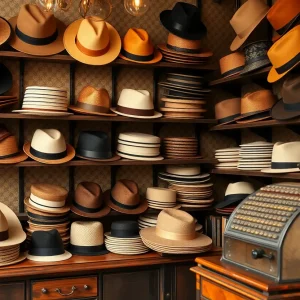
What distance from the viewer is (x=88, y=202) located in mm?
4289

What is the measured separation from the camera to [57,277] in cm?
389

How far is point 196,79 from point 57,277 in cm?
204

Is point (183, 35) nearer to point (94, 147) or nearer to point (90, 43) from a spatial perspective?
point (90, 43)

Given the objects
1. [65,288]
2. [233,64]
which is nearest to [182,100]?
[233,64]

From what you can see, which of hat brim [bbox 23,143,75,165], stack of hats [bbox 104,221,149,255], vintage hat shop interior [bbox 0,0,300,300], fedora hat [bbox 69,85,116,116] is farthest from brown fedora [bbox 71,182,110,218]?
fedora hat [bbox 69,85,116,116]

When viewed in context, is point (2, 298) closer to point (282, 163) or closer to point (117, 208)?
point (117, 208)

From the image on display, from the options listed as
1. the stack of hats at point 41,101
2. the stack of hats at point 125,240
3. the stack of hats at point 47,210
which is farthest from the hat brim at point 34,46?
the stack of hats at point 125,240

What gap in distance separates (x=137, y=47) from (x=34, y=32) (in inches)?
32.7

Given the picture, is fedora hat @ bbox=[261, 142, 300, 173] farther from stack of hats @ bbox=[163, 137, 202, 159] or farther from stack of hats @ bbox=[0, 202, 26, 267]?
stack of hats @ bbox=[0, 202, 26, 267]

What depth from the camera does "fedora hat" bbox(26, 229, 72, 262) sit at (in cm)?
400

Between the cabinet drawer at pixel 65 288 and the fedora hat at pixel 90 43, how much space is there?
168 cm

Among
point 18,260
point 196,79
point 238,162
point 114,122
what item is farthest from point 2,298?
point 196,79

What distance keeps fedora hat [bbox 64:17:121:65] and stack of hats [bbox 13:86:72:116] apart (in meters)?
0.37

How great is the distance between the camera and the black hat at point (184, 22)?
447 centimetres
